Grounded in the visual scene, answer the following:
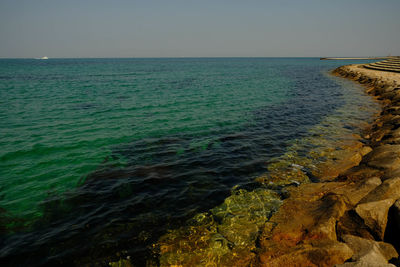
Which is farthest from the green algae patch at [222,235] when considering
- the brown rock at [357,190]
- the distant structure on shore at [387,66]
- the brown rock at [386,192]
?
the distant structure on shore at [387,66]

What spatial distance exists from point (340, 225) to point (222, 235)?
3487mm

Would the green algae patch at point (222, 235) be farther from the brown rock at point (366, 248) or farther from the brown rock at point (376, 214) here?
the brown rock at point (376, 214)

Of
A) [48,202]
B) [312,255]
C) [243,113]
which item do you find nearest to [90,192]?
[48,202]

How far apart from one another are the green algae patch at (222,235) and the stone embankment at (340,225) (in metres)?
0.43

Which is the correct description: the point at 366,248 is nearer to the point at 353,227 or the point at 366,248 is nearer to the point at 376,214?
the point at 353,227

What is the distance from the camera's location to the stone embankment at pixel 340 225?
17.3ft

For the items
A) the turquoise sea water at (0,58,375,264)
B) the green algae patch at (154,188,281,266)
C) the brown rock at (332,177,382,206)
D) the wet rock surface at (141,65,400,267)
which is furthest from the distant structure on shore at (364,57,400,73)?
the green algae patch at (154,188,281,266)

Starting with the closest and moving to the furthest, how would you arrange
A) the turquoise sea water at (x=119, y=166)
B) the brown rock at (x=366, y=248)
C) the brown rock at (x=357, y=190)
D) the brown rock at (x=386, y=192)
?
the brown rock at (x=366, y=248) < the brown rock at (x=386, y=192) < the brown rock at (x=357, y=190) < the turquoise sea water at (x=119, y=166)

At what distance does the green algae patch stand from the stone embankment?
1.42ft

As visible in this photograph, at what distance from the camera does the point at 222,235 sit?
6918 mm

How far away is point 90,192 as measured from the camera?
9.49 meters

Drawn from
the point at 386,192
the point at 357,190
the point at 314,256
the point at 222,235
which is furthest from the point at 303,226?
the point at 386,192

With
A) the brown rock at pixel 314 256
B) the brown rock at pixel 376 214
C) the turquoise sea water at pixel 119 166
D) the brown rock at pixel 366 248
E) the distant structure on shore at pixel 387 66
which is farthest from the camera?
the distant structure on shore at pixel 387 66

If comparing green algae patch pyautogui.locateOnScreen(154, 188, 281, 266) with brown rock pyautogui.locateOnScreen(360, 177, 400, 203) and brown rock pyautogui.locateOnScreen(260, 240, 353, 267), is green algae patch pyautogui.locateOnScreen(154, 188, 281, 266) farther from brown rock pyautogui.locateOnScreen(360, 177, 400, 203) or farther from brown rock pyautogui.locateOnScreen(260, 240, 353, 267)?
brown rock pyautogui.locateOnScreen(360, 177, 400, 203)
